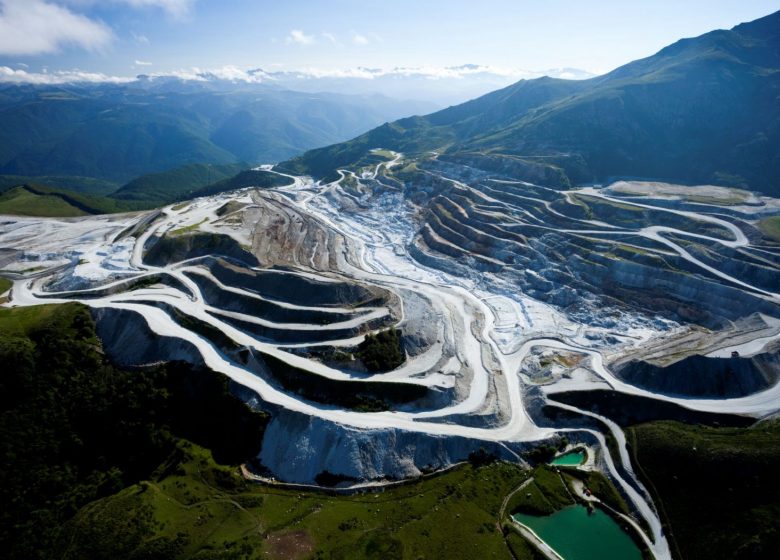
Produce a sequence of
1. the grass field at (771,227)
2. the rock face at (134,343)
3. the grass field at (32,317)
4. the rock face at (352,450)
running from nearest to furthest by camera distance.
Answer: the rock face at (352,450)
the rock face at (134,343)
the grass field at (32,317)
the grass field at (771,227)

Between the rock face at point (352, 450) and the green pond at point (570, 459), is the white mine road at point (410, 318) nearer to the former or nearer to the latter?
the rock face at point (352, 450)

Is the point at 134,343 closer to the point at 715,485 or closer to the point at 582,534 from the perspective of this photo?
the point at 582,534

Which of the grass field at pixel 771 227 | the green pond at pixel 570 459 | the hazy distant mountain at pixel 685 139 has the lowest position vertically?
the green pond at pixel 570 459

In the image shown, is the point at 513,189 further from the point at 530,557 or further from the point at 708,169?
the point at 530,557

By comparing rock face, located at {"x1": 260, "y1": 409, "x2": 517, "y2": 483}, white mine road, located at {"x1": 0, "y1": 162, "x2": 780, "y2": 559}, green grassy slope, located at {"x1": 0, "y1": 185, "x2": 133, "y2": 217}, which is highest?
green grassy slope, located at {"x1": 0, "y1": 185, "x2": 133, "y2": 217}

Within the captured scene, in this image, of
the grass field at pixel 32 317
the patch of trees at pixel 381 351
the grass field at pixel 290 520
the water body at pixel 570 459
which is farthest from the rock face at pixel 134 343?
the water body at pixel 570 459

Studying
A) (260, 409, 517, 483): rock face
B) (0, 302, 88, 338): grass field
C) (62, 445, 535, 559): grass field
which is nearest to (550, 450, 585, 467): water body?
(260, 409, 517, 483): rock face

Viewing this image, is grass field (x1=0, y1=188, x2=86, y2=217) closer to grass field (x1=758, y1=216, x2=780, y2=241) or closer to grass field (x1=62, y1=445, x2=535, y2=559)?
grass field (x1=62, y1=445, x2=535, y2=559)
